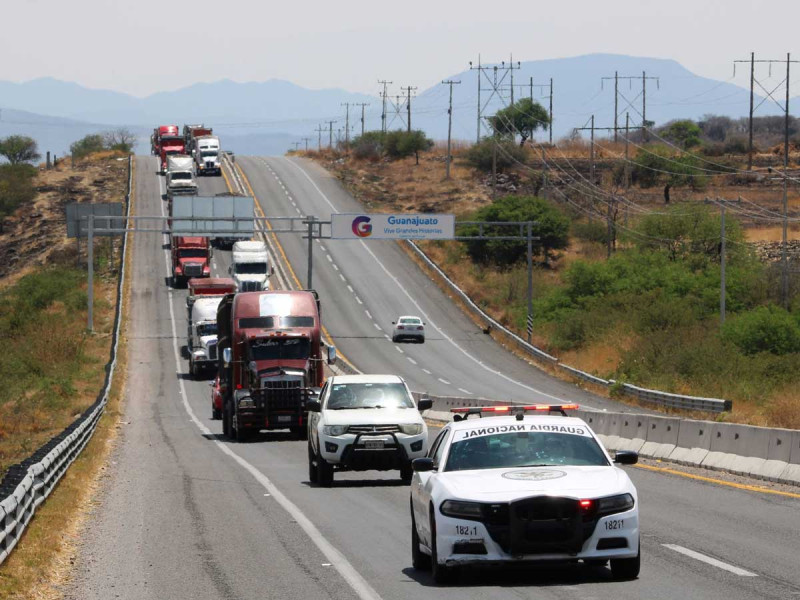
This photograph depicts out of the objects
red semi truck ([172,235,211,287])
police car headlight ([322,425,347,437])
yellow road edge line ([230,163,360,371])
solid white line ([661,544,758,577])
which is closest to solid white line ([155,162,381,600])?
police car headlight ([322,425,347,437])

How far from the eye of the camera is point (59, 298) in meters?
87.6

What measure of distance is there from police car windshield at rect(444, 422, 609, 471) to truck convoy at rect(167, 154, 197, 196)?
87908 mm

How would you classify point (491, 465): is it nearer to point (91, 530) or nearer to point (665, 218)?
point (91, 530)

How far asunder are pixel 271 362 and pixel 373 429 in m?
11.7

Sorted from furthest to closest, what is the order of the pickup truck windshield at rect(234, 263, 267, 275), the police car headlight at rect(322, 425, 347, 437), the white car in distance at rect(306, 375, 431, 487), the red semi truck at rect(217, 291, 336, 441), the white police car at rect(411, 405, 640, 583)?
1. the pickup truck windshield at rect(234, 263, 267, 275)
2. the red semi truck at rect(217, 291, 336, 441)
3. the police car headlight at rect(322, 425, 347, 437)
4. the white car in distance at rect(306, 375, 431, 487)
5. the white police car at rect(411, 405, 640, 583)

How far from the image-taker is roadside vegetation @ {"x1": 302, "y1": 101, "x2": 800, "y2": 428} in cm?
5559

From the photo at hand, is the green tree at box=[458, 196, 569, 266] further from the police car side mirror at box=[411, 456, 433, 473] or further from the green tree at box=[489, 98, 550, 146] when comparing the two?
the police car side mirror at box=[411, 456, 433, 473]

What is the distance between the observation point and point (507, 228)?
9844 cm

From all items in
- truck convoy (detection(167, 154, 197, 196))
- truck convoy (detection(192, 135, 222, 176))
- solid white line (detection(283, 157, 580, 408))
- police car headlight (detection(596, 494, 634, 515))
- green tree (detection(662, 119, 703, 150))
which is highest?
green tree (detection(662, 119, 703, 150))

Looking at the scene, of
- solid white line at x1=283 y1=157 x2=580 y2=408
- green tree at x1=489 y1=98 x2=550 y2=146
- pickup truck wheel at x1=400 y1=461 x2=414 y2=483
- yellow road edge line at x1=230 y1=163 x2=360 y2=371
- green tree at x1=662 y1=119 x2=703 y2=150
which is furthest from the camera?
green tree at x1=489 y1=98 x2=550 y2=146

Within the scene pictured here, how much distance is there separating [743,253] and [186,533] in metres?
74.6

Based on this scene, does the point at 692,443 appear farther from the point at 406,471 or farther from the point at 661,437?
the point at 406,471

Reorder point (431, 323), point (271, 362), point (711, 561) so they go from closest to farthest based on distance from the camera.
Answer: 1. point (711, 561)
2. point (271, 362)
3. point (431, 323)

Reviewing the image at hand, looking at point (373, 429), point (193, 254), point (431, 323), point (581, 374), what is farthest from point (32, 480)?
point (193, 254)
